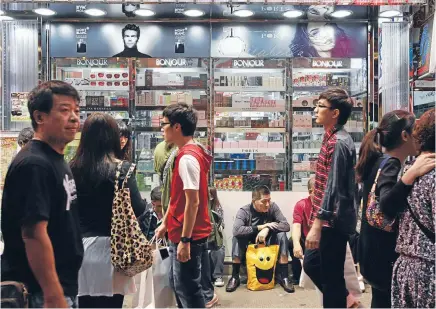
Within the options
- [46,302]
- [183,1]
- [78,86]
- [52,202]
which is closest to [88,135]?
[52,202]

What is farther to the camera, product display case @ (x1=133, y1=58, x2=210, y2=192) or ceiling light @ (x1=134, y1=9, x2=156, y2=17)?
product display case @ (x1=133, y1=58, x2=210, y2=192)

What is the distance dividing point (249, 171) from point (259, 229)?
5.90 feet

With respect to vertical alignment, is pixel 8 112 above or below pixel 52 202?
above

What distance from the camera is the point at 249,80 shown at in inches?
296

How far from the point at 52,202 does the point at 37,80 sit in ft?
17.8

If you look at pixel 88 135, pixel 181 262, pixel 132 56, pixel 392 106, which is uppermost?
pixel 132 56

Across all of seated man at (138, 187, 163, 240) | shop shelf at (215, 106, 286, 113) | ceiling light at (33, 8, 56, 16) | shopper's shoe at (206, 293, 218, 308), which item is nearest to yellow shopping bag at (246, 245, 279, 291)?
shopper's shoe at (206, 293, 218, 308)

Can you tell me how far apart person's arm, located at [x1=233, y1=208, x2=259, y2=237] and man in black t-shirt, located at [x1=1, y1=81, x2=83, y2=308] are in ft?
11.7

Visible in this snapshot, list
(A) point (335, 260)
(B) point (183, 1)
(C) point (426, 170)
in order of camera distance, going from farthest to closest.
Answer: (B) point (183, 1)
(A) point (335, 260)
(C) point (426, 170)

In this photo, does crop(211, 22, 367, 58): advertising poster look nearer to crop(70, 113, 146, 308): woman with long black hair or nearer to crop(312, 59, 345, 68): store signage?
crop(312, 59, 345, 68): store signage

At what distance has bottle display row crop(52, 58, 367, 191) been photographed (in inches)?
290

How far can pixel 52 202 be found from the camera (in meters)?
2.04

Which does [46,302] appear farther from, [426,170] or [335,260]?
[335,260]

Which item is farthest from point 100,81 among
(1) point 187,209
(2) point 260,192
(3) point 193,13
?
(1) point 187,209
